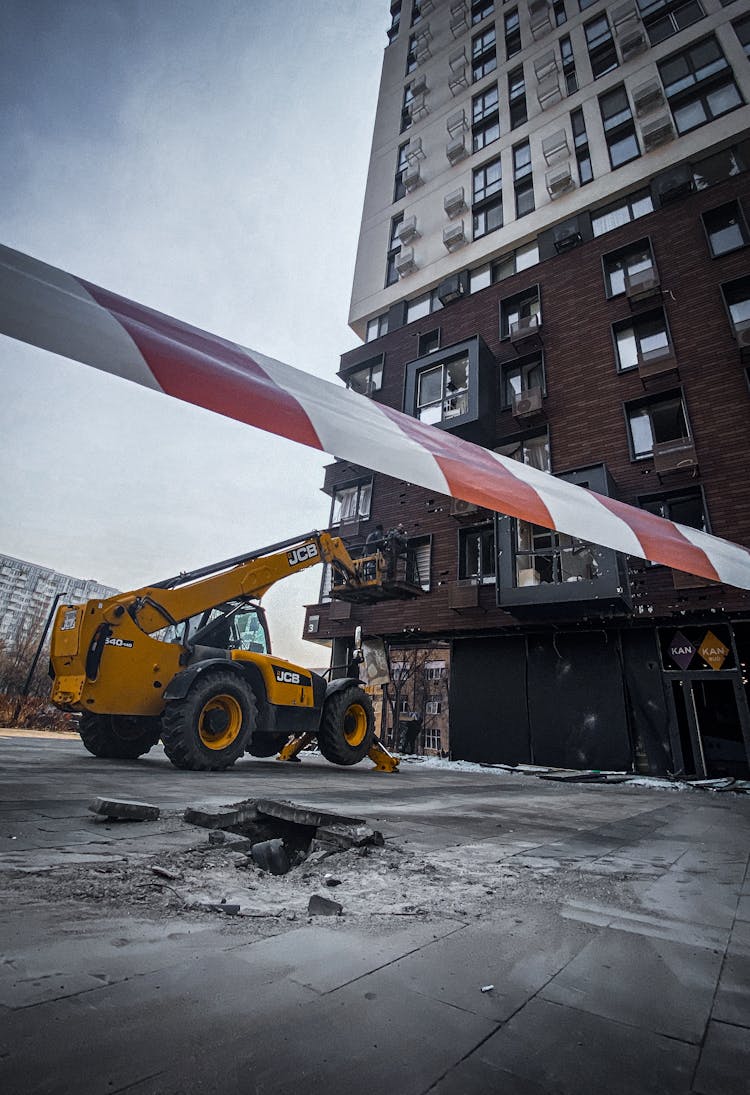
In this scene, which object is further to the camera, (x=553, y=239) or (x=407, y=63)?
(x=407, y=63)

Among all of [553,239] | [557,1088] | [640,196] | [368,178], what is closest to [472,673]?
[557,1088]

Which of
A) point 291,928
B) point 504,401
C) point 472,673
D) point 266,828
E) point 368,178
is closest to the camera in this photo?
point 291,928

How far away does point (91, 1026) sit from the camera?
113 cm

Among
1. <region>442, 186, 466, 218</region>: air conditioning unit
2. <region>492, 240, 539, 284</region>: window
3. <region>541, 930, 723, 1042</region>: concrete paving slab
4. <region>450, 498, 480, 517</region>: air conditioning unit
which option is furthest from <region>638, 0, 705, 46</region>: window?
<region>541, 930, 723, 1042</region>: concrete paving slab

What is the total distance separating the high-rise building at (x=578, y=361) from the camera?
45.9ft

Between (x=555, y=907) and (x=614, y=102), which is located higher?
(x=614, y=102)

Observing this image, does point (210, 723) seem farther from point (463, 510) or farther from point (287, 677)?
point (463, 510)

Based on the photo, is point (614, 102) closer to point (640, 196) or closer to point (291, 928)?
point (640, 196)

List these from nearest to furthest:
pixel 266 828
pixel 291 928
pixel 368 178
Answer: pixel 291 928, pixel 266 828, pixel 368 178

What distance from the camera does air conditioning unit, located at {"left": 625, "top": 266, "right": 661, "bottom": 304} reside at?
1694 cm

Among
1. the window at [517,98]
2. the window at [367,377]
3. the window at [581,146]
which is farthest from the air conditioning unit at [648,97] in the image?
the window at [367,377]

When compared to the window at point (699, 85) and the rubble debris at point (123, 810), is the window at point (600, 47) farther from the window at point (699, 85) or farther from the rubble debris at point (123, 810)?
the rubble debris at point (123, 810)

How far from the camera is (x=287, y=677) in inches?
367

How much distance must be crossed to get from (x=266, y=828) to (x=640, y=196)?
25171mm
